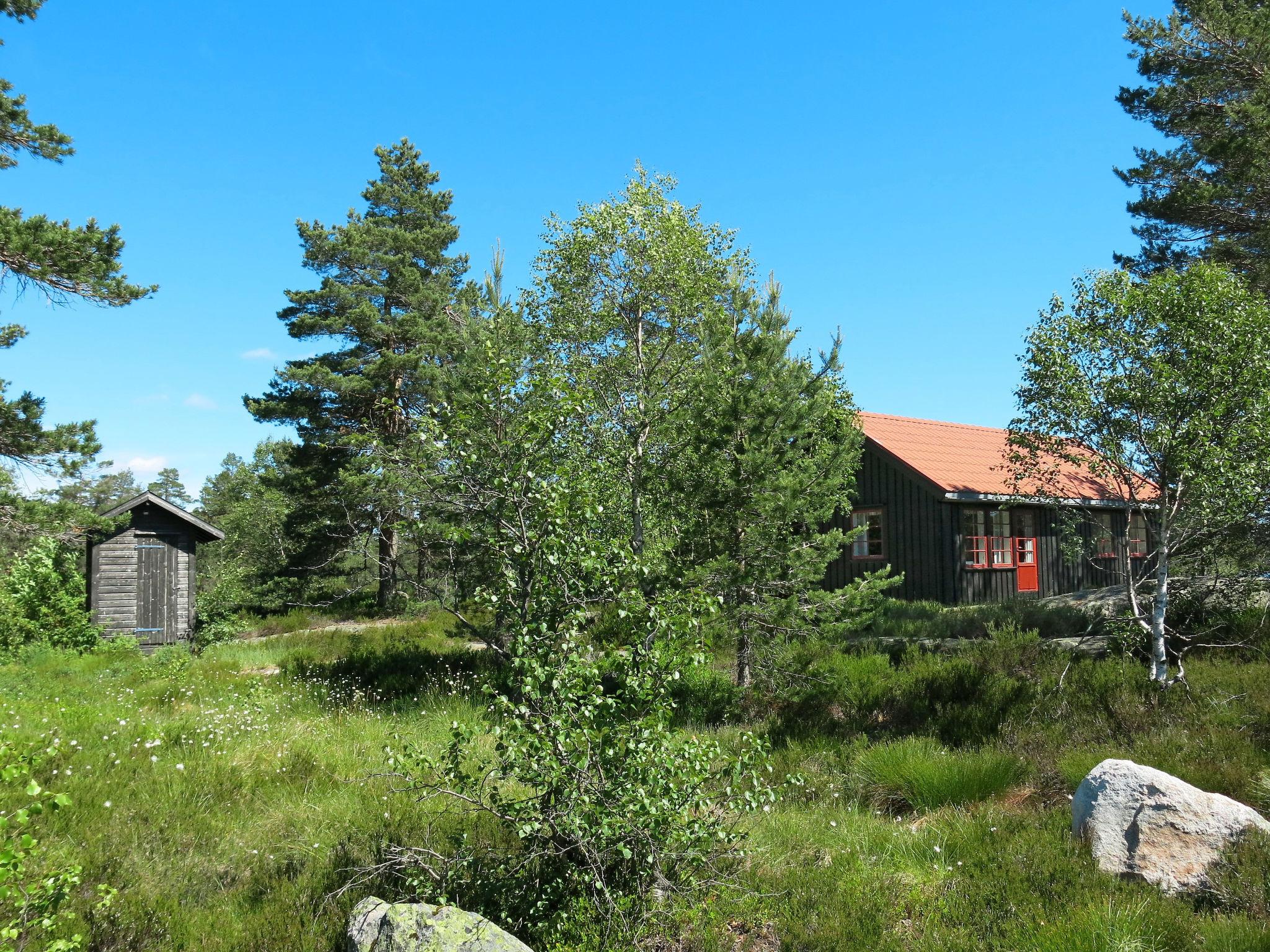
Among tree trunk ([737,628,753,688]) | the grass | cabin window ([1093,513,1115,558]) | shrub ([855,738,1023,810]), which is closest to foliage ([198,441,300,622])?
the grass

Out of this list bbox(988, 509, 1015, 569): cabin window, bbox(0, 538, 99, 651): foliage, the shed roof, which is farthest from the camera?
bbox(988, 509, 1015, 569): cabin window

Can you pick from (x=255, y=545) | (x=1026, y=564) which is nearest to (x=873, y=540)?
(x=1026, y=564)

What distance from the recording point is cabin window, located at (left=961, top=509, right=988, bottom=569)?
20391 mm

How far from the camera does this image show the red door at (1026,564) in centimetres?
2175

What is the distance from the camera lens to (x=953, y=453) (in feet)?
76.3

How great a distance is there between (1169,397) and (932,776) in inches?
205

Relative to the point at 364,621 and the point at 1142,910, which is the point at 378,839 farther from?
the point at 364,621

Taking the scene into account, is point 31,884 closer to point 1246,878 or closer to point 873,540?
point 1246,878

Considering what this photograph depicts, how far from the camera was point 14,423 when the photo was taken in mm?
14414

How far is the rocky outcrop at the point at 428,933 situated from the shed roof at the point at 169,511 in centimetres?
1730

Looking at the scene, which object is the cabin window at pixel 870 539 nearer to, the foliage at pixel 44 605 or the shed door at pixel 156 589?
the shed door at pixel 156 589

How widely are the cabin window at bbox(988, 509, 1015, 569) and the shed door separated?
20.6 metres

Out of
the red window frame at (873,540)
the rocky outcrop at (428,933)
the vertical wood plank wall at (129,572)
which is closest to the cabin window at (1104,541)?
the red window frame at (873,540)

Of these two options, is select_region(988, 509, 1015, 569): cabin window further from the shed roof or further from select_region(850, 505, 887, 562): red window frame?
the shed roof
